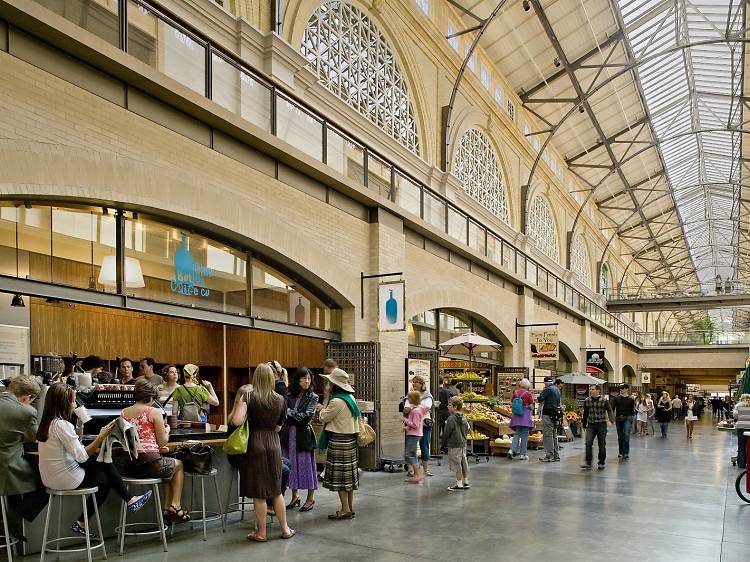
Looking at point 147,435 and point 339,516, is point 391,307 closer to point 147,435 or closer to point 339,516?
point 339,516

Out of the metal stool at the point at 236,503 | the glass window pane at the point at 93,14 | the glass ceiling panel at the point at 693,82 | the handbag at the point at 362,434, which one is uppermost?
the glass ceiling panel at the point at 693,82

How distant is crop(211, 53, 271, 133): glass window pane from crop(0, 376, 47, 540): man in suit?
4.91 metres

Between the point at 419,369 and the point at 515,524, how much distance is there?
665 centimetres

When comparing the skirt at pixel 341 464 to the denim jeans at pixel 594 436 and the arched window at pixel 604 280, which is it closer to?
the denim jeans at pixel 594 436

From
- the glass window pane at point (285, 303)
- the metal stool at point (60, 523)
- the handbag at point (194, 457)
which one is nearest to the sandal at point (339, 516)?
the handbag at point (194, 457)

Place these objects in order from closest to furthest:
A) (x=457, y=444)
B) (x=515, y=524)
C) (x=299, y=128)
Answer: (x=515, y=524), (x=457, y=444), (x=299, y=128)

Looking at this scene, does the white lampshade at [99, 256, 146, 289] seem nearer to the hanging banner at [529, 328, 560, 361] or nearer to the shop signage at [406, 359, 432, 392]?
the shop signage at [406, 359, 432, 392]

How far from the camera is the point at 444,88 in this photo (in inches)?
797

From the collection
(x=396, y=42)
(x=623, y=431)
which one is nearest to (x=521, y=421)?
(x=623, y=431)

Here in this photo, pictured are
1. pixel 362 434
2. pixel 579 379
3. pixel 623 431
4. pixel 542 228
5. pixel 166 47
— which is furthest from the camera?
pixel 542 228

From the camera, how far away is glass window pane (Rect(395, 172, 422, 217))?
14.5m

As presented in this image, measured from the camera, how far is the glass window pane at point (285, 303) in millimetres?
10906

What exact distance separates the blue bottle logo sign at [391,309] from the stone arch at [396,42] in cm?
511

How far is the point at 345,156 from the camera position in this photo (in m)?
12.6
